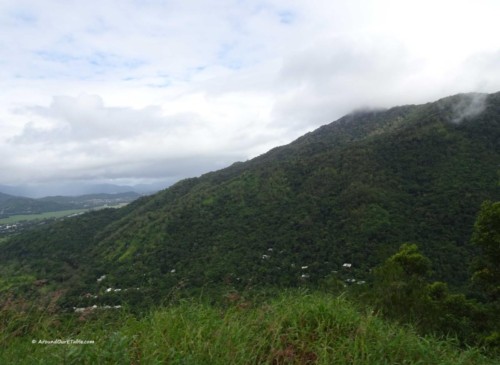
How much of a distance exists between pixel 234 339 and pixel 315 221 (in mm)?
53176

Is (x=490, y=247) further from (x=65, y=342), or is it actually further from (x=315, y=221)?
(x=315, y=221)

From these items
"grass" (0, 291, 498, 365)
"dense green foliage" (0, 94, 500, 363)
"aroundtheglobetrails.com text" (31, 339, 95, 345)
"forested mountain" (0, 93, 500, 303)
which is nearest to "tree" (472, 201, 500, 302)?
"dense green foliage" (0, 94, 500, 363)

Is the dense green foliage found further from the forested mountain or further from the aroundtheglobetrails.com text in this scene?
the aroundtheglobetrails.com text

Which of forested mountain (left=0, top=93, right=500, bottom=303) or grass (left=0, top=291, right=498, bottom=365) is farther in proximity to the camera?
forested mountain (left=0, top=93, right=500, bottom=303)

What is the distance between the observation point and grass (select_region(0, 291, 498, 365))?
3391 mm

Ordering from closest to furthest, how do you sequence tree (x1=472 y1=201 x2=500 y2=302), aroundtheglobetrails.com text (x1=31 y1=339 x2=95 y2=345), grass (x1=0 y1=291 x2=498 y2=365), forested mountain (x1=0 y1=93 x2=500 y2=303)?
grass (x1=0 y1=291 x2=498 y2=365)
aroundtheglobetrails.com text (x1=31 y1=339 x2=95 y2=345)
tree (x1=472 y1=201 x2=500 y2=302)
forested mountain (x1=0 y1=93 x2=500 y2=303)

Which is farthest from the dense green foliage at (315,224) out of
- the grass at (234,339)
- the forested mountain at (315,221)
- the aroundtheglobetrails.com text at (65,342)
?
the aroundtheglobetrails.com text at (65,342)

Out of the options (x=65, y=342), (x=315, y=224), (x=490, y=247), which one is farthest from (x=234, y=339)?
(x=315, y=224)

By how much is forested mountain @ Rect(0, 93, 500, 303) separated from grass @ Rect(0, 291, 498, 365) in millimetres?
28216

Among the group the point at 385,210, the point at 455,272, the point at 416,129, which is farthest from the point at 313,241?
the point at 416,129

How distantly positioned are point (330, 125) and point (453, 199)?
84637 mm

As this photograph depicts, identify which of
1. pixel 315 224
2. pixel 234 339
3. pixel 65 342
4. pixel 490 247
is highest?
pixel 65 342

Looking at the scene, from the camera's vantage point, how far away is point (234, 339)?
3656mm

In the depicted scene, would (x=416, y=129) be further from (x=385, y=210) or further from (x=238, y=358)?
(x=238, y=358)
